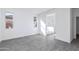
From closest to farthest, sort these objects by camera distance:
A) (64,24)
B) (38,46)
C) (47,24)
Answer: (38,46) < (64,24) < (47,24)

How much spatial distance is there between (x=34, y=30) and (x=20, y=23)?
2565 millimetres

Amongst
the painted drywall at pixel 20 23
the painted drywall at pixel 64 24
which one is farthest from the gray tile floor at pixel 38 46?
the painted drywall at pixel 20 23

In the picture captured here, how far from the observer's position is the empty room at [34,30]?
468 centimetres

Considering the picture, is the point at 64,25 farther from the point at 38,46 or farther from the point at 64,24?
the point at 38,46

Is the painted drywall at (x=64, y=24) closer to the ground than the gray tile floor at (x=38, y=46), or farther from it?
farther from it

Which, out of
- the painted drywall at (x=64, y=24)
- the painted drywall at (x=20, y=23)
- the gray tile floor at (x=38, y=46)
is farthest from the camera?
the painted drywall at (x=20, y=23)

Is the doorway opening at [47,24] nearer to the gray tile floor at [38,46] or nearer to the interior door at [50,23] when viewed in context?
the interior door at [50,23]

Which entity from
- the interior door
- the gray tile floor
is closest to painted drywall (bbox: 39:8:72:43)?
the gray tile floor

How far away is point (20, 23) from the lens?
7.83 m

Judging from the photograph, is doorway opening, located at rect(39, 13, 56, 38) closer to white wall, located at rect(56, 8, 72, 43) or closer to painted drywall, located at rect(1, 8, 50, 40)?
painted drywall, located at rect(1, 8, 50, 40)

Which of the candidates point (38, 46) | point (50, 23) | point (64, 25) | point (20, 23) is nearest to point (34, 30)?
point (50, 23)
